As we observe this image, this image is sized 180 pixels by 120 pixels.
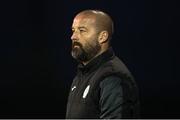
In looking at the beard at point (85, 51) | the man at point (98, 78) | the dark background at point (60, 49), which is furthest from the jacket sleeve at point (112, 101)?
the dark background at point (60, 49)

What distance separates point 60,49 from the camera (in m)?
2.92

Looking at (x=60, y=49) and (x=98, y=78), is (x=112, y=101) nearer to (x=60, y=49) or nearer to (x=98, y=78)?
(x=98, y=78)

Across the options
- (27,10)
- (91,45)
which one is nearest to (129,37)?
(27,10)

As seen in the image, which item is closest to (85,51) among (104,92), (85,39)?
(85,39)

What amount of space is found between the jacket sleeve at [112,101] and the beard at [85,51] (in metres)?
0.16

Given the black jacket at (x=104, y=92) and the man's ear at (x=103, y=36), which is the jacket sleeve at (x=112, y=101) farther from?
the man's ear at (x=103, y=36)

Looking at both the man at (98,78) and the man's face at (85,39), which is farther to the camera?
the man's face at (85,39)

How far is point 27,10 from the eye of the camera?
2.93 m

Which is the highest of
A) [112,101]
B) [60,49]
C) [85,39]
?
[85,39]

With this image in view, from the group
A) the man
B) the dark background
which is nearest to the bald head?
the man

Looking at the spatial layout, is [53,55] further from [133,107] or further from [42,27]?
[133,107]

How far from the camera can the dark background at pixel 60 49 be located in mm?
2842

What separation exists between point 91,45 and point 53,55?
165cm

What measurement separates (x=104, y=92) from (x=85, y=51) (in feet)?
0.61
